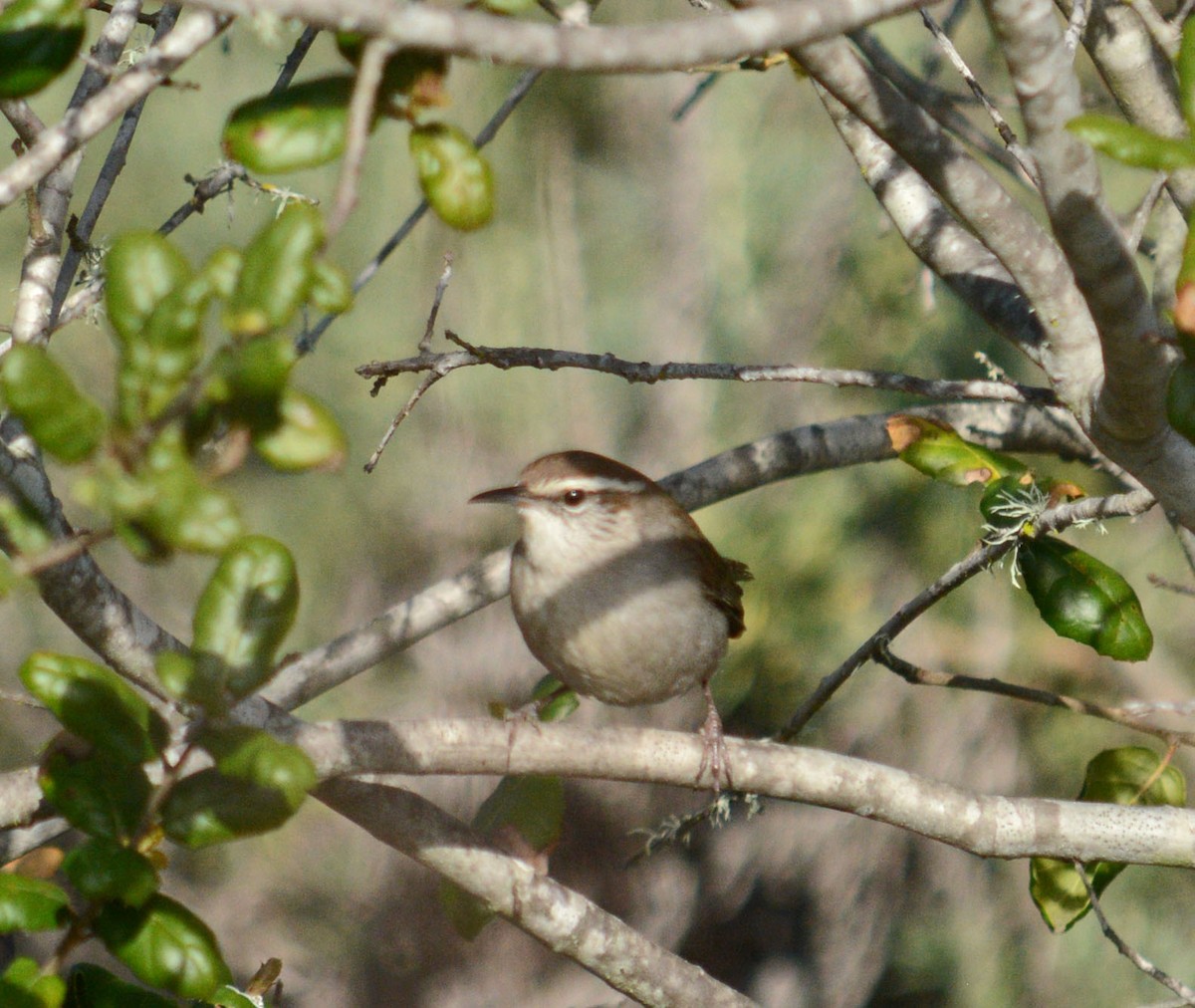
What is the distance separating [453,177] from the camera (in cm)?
135

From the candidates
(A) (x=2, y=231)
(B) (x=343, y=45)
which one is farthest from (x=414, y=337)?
(B) (x=343, y=45)

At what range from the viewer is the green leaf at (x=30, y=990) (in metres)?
1.47

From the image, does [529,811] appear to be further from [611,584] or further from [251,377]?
[251,377]

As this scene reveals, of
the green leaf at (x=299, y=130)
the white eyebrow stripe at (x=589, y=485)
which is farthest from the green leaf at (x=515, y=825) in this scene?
the green leaf at (x=299, y=130)

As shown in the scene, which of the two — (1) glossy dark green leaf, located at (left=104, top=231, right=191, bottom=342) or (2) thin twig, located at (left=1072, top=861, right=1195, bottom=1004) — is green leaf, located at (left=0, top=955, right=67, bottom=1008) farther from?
(2) thin twig, located at (left=1072, top=861, right=1195, bottom=1004)

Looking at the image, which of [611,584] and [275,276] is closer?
[275,276]

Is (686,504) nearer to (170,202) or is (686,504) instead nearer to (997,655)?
(997,655)

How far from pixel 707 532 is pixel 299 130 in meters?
4.87

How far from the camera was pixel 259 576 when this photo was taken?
4.90ft

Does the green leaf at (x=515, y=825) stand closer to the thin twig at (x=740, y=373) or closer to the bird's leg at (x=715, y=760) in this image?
the bird's leg at (x=715, y=760)

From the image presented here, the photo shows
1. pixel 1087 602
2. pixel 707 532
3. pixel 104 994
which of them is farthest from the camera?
pixel 707 532

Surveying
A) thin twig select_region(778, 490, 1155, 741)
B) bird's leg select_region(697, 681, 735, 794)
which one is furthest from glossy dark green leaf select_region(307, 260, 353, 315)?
thin twig select_region(778, 490, 1155, 741)

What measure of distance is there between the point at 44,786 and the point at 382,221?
14.8 feet

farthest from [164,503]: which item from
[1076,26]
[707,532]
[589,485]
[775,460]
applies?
[707,532]
